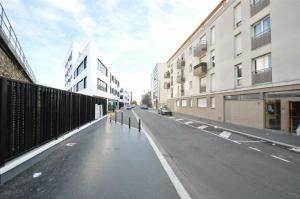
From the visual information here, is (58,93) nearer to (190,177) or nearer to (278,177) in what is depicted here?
(190,177)

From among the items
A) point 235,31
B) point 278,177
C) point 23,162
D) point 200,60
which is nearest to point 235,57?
point 235,31

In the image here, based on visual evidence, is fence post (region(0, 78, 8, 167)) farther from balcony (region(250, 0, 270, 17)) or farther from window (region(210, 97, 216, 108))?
window (region(210, 97, 216, 108))

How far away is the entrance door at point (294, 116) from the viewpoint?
1191 cm

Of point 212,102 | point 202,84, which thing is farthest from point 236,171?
point 202,84

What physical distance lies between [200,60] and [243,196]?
24.7m

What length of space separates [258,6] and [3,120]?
1767 centimetres

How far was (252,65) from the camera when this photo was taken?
15.9 m

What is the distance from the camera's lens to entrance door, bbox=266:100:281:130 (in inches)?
521

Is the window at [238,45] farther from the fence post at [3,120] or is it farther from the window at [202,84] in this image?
the fence post at [3,120]

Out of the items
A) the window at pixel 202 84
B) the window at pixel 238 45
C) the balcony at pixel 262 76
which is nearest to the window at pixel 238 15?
→ the window at pixel 238 45

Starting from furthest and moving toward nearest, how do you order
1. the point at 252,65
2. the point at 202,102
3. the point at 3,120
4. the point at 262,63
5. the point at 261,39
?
the point at 202,102 < the point at 252,65 < the point at 262,63 < the point at 261,39 < the point at 3,120

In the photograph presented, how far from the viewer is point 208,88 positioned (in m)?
24.1

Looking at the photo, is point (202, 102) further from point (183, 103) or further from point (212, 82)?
point (183, 103)

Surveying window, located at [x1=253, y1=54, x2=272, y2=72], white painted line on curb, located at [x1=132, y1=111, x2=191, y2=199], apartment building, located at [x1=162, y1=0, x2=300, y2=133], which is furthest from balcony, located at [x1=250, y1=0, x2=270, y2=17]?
white painted line on curb, located at [x1=132, y1=111, x2=191, y2=199]
